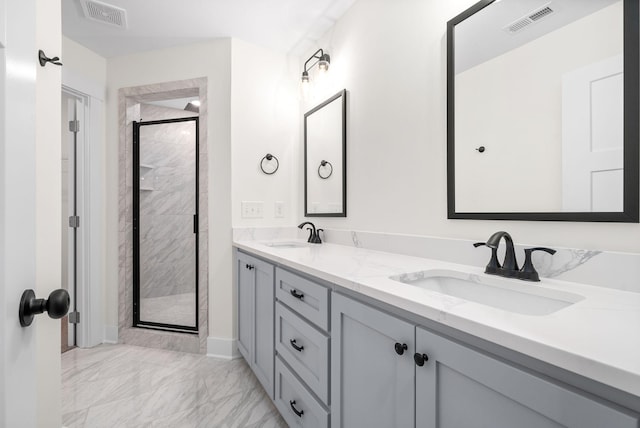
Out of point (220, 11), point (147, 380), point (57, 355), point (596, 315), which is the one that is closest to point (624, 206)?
point (596, 315)

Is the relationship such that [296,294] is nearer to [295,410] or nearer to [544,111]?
[295,410]

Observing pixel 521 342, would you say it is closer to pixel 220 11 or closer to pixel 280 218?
pixel 280 218

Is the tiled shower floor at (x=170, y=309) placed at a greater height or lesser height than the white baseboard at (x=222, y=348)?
greater

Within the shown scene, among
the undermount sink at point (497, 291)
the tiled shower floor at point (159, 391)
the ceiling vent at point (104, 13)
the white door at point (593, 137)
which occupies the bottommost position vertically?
the tiled shower floor at point (159, 391)

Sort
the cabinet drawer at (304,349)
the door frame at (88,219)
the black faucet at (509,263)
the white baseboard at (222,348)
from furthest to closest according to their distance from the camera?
1. the door frame at (88,219)
2. the white baseboard at (222,348)
3. the cabinet drawer at (304,349)
4. the black faucet at (509,263)

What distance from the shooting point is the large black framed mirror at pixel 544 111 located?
82cm

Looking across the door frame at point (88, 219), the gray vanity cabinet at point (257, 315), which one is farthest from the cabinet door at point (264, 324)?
the door frame at point (88, 219)

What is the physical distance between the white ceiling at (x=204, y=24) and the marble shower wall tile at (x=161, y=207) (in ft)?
1.09

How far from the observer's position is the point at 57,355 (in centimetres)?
116

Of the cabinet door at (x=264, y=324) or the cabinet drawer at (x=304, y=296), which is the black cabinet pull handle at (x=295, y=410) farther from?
the cabinet drawer at (x=304, y=296)

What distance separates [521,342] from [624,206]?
2.08 feet

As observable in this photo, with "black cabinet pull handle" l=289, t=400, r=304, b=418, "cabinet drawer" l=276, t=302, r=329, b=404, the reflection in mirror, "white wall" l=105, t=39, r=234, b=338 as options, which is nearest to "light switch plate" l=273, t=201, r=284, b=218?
the reflection in mirror

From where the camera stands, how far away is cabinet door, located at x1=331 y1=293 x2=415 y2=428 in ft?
2.46

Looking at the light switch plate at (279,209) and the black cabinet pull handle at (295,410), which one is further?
the light switch plate at (279,209)
